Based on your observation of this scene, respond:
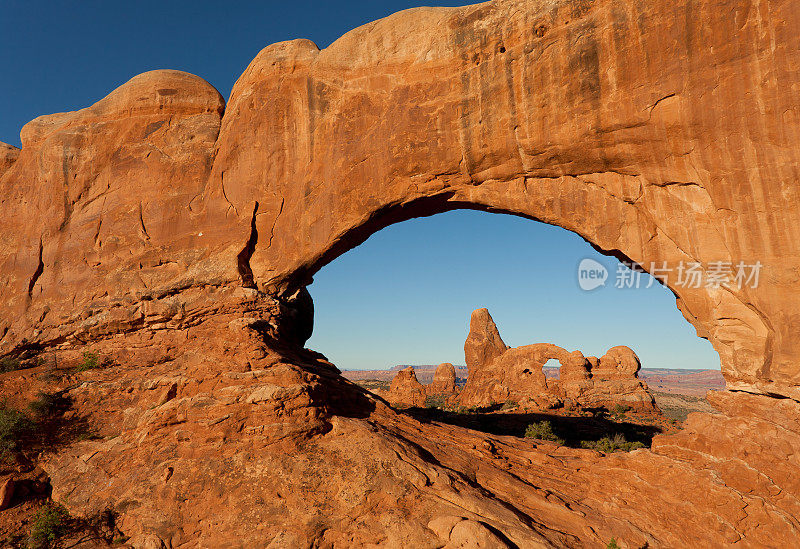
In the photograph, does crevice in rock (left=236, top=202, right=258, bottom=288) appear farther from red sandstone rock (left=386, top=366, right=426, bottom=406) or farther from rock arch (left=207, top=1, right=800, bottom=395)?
red sandstone rock (left=386, top=366, right=426, bottom=406)

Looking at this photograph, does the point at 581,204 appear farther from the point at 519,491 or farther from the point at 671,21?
the point at 519,491

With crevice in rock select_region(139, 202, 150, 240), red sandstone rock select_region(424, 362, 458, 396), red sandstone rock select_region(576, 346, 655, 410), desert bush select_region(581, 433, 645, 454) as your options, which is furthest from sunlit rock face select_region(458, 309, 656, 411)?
crevice in rock select_region(139, 202, 150, 240)

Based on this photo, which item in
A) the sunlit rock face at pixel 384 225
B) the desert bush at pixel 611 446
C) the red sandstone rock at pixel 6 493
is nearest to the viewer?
the sunlit rock face at pixel 384 225

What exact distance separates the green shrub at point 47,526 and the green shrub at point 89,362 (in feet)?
18.2

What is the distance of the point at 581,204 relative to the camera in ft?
46.9

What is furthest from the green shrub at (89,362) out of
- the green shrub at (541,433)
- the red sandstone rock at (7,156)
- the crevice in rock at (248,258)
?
the green shrub at (541,433)

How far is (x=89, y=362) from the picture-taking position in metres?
16.0

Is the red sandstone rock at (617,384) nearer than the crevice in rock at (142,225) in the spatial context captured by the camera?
No

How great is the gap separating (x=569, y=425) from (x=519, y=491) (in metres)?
23.8

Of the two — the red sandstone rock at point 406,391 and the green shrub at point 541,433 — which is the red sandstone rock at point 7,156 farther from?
the red sandstone rock at point 406,391

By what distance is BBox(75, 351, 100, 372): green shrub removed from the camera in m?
15.9

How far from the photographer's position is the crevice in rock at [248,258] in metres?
16.8

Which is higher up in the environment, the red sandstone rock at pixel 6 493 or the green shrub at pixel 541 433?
the red sandstone rock at pixel 6 493

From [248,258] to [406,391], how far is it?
32589mm
